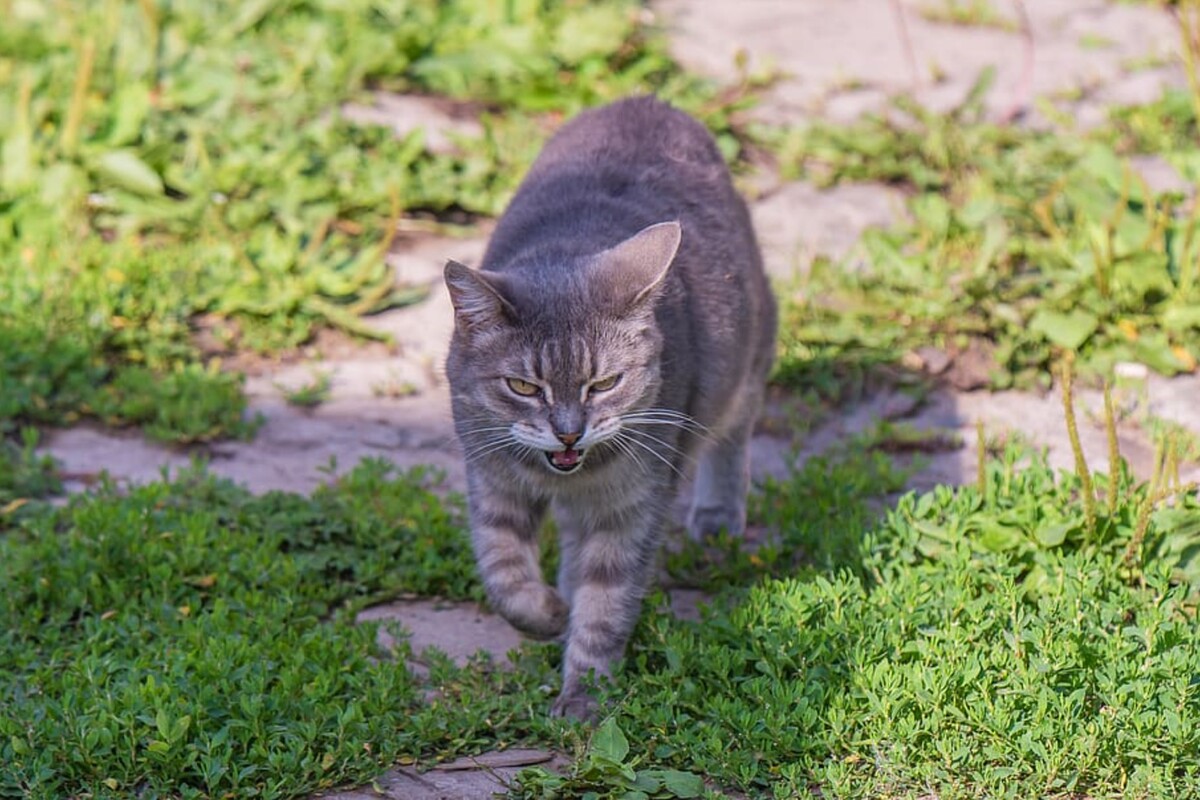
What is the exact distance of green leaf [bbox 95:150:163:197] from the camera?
666 cm

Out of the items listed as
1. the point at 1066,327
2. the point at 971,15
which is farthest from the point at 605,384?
the point at 971,15

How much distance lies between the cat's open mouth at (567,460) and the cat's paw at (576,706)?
1.97ft

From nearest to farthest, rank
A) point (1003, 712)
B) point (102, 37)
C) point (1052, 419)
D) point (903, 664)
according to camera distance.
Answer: point (1003, 712)
point (903, 664)
point (1052, 419)
point (102, 37)

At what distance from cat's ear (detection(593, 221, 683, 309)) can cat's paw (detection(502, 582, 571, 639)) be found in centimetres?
89

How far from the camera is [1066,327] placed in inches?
229

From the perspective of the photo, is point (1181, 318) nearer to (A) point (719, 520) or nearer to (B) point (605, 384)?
(A) point (719, 520)

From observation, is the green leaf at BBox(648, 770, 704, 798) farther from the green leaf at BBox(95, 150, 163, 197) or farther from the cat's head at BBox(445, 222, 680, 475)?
the green leaf at BBox(95, 150, 163, 197)

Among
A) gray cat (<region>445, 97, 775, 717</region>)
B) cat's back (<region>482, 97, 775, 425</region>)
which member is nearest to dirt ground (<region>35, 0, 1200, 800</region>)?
gray cat (<region>445, 97, 775, 717</region>)

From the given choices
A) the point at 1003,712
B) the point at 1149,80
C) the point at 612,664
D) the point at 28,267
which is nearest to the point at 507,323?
the point at 612,664

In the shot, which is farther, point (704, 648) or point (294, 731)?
point (704, 648)

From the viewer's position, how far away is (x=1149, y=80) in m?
8.13

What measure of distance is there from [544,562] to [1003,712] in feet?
5.76

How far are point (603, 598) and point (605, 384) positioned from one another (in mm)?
617

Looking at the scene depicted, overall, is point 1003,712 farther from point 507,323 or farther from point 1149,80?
point 1149,80
